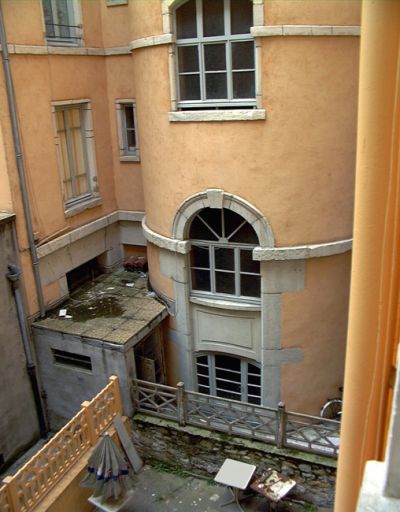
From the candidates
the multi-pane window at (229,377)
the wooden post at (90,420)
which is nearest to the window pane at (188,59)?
the multi-pane window at (229,377)

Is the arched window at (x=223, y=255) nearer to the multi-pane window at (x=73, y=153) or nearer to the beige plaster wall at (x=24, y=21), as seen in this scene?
the multi-pane window at (x=73, y=153)

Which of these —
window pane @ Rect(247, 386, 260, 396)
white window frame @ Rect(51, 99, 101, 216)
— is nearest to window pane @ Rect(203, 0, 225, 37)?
white window frame @ Rect(51, 99, 101, 216)

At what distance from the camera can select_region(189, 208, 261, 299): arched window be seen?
40.8 ft

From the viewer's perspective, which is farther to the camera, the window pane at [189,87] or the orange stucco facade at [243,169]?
the window pane at [189,87]

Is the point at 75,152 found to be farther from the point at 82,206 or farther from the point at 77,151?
the point at 82,206

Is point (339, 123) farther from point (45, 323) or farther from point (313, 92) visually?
point (45, 323)

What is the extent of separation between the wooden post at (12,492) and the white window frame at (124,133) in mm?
9590

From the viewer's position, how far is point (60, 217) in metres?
13.8

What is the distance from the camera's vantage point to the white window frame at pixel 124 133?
15.2m

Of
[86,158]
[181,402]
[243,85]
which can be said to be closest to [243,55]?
[243,85]

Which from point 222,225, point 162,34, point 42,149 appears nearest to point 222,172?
point 222,225

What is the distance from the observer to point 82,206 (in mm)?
14578

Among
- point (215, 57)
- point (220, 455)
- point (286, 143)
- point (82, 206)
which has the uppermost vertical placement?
point (215, 57)

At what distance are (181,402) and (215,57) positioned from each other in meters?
7.81
